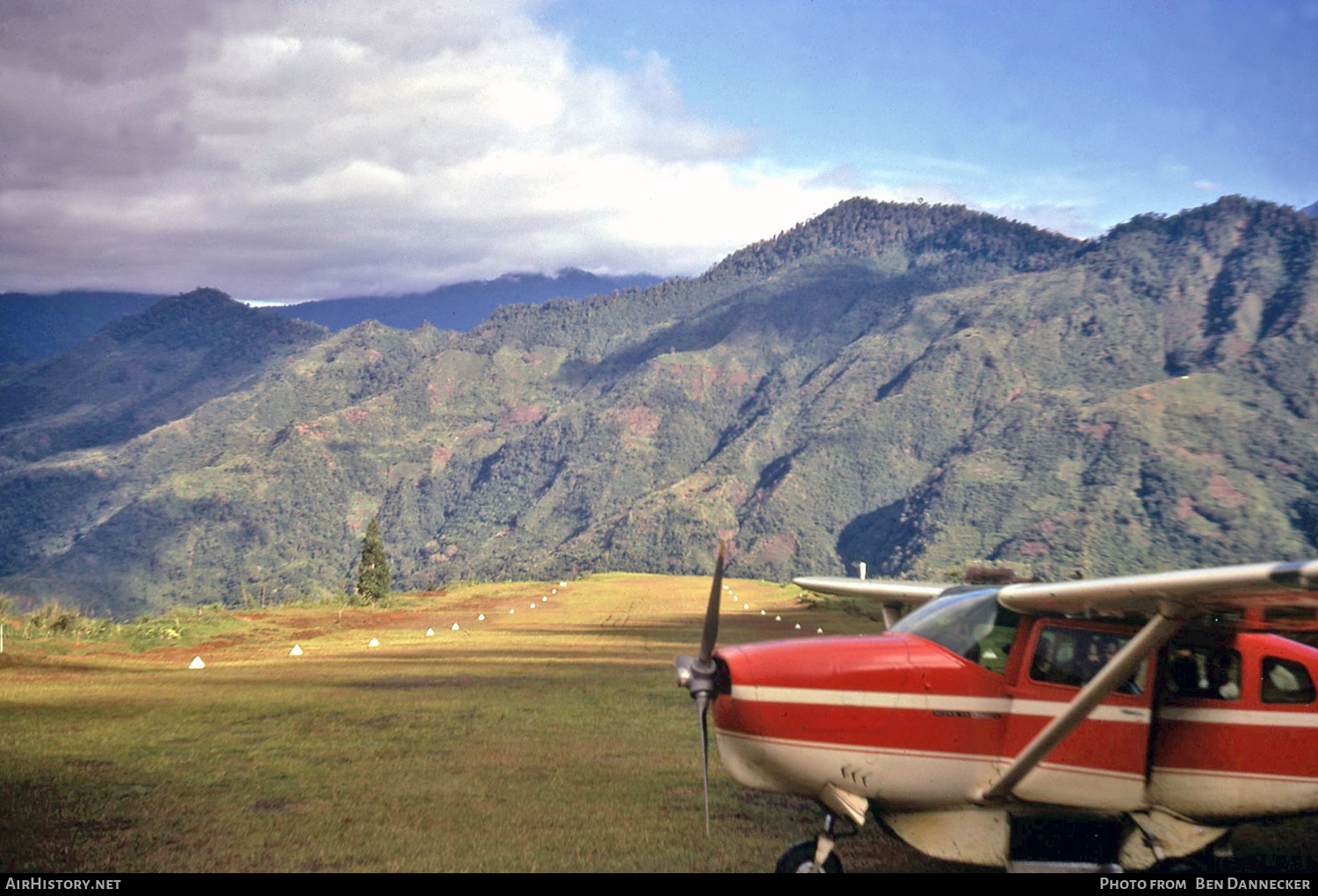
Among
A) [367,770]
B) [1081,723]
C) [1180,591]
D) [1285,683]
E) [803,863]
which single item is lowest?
[367,770]

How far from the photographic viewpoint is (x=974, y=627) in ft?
29.0

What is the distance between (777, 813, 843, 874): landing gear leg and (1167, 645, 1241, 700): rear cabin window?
10.3 ft

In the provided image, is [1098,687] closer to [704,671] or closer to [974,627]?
[974,627]

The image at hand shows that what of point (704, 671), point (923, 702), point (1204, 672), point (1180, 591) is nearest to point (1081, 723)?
point (923, 702)

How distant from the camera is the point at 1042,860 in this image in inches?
339

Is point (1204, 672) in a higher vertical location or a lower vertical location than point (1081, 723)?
higher

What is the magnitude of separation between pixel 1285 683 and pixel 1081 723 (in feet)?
6.84

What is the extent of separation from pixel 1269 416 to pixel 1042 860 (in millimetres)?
146821

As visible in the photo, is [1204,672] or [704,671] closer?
[704,671]

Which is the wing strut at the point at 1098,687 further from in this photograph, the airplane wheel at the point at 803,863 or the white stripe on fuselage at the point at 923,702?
the airplane wheel at the point at 803,863

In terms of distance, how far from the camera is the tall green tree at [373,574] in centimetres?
6174

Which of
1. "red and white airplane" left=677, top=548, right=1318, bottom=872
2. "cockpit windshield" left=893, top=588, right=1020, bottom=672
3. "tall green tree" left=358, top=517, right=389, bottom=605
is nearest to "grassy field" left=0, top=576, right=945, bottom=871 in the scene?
"red and white airplane" left=677, top=548, right=1318, bottom=872

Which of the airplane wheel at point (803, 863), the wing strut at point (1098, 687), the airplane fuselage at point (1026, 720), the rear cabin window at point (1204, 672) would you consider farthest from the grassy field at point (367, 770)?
the rear cabin window at point (1204, 672)

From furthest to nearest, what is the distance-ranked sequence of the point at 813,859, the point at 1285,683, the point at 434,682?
1. the point at 434,682
2. the point at 1285,683
3. the point at 813,859
